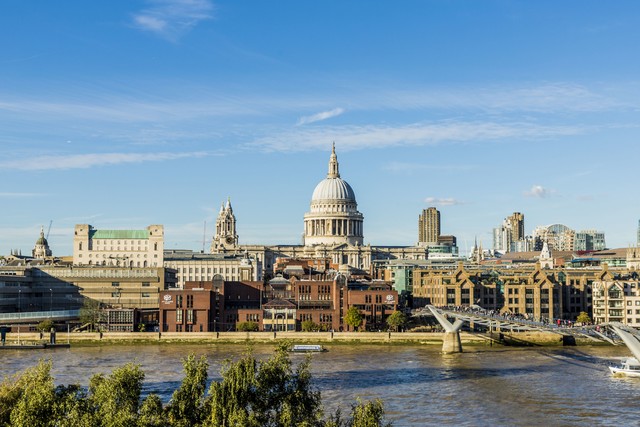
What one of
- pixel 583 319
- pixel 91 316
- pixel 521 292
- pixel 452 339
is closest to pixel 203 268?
pixel 91 316

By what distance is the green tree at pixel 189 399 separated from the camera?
38.2 metres

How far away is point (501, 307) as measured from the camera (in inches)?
5002

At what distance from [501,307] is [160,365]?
58.7 meters

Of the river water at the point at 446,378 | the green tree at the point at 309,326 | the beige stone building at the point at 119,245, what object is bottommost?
the river water at the point at 446,378

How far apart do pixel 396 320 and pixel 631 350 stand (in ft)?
135

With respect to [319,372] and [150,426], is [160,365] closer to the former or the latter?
[319,372]

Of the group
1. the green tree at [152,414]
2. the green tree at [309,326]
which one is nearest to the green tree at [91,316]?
the green tree at [309,326]

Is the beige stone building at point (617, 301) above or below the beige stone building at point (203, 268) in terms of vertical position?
below

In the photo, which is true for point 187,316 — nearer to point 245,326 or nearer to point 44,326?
point 245,326

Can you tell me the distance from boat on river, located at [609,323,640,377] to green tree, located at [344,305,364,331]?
3919cm

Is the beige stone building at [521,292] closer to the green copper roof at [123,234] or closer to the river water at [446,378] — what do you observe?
the river water at [446,378]

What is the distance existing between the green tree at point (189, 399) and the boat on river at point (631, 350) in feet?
127

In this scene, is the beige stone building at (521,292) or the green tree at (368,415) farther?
the beige stone building at (521,292)

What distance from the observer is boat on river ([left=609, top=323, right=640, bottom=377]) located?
2717 inches
